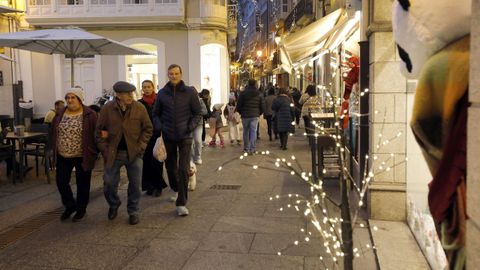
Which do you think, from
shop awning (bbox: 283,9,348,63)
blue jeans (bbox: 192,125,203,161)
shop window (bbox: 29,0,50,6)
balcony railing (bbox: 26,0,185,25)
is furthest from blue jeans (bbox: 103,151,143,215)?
shop window (bbox: 29,0,50,6)

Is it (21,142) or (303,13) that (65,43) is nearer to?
(21,142)

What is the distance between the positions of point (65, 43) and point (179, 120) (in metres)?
5.49

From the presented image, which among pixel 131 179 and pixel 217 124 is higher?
pixel 217 124

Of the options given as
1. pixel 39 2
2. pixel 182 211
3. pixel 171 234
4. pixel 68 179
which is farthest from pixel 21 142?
pixel 39 2

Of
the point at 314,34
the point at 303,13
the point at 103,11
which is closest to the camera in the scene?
→ the point at 314,34

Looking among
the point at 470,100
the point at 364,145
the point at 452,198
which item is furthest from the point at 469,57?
the point at 364,145

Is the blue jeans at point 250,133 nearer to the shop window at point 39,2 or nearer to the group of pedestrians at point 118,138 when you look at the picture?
the group of pedestrians at point 118,138

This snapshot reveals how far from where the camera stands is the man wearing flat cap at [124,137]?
602 cm

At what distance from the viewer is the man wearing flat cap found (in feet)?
19.7

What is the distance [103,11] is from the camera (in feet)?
61.5

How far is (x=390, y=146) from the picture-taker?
555 centimetres

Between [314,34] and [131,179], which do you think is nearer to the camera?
[131,179]

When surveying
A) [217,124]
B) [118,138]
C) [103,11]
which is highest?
[103,11]

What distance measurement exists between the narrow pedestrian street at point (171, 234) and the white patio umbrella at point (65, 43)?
2.77m
